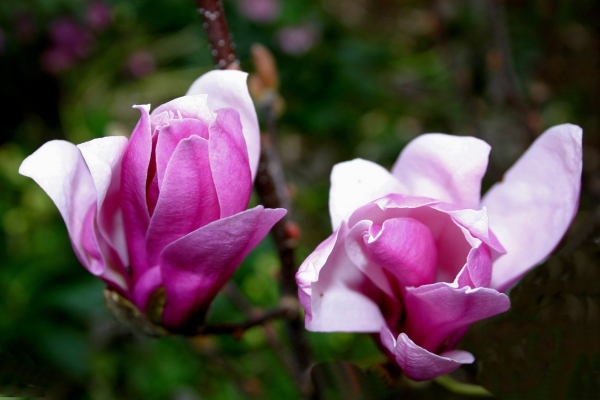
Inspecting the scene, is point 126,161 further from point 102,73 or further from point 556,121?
point 102,73

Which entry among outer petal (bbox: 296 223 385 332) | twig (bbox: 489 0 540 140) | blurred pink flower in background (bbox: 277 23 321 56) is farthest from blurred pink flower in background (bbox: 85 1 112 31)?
outer petal (bbox: 296 223 385 332)

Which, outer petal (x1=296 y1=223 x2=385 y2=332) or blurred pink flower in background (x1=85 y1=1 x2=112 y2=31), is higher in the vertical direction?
blurred pink flower in background (x1=85 y1=1 x2=112 y2=31)

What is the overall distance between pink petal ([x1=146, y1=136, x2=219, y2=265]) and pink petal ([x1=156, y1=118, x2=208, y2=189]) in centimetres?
1

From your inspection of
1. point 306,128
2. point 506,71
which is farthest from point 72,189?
point 306,128

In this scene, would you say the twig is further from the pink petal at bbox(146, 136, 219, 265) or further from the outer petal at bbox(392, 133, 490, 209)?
the pink petal at bbox(146, 136, 219, 265)

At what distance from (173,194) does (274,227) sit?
13 centimetres

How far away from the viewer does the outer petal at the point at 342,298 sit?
31 cm

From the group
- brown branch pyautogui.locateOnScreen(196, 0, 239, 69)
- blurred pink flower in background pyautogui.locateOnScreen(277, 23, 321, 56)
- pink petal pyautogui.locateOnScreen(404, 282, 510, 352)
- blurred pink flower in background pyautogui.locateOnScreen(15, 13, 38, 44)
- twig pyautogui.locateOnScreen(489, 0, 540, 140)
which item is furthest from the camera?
blurred pink flower in background pyautogui.locateOnScreen(15, 13, 38, 44)

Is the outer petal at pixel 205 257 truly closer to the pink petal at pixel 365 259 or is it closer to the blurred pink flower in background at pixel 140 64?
the pink petal at pixel 365 259

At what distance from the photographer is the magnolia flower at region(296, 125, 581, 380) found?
0.29 metres

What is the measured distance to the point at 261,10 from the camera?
1.73 metres

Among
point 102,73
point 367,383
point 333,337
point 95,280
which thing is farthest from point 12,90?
point 367,383

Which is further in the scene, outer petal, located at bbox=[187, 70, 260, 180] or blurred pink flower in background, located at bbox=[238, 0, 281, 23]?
blurred pink flower in background, located at bbox=[238, 0, 281, 23]

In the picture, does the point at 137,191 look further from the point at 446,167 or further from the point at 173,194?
the point at 446,167
